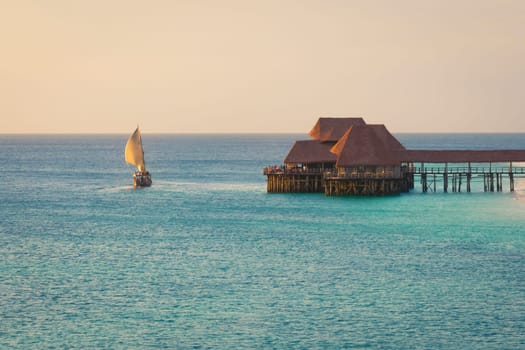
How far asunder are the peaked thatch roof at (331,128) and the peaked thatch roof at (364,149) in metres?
3.84

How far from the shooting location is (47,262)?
50344 millimetres

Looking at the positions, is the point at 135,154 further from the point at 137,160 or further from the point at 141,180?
the point at 141,180

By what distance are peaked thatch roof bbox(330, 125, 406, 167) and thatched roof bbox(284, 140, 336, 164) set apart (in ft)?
4.07

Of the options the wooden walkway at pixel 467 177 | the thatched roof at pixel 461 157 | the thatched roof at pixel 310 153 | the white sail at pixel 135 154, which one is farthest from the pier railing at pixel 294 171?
the white sail at pixel 135 154

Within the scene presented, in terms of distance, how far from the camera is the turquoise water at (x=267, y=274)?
35.5 metres

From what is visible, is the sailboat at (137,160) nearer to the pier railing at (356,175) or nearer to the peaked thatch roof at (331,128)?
the peaked thatch roof at (331,128)

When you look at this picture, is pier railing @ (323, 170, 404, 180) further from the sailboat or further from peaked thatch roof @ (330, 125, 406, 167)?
the sailboat

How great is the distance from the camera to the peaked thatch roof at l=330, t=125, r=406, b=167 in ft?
269

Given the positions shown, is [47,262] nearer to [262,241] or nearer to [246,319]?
[262,241]

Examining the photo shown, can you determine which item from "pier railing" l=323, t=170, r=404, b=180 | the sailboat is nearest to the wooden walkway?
"pier railing" l=323, t=170, r=404, b=180

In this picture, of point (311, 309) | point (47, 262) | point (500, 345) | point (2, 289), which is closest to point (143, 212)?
point (47, 262)

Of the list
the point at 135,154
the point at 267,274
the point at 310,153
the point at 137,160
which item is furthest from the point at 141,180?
the point at 267,274

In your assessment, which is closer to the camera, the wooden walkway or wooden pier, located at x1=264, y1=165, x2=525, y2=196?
wooden pier, located at x1=264, y1=165, x2=525, y2=196

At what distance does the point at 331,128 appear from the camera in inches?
3637
